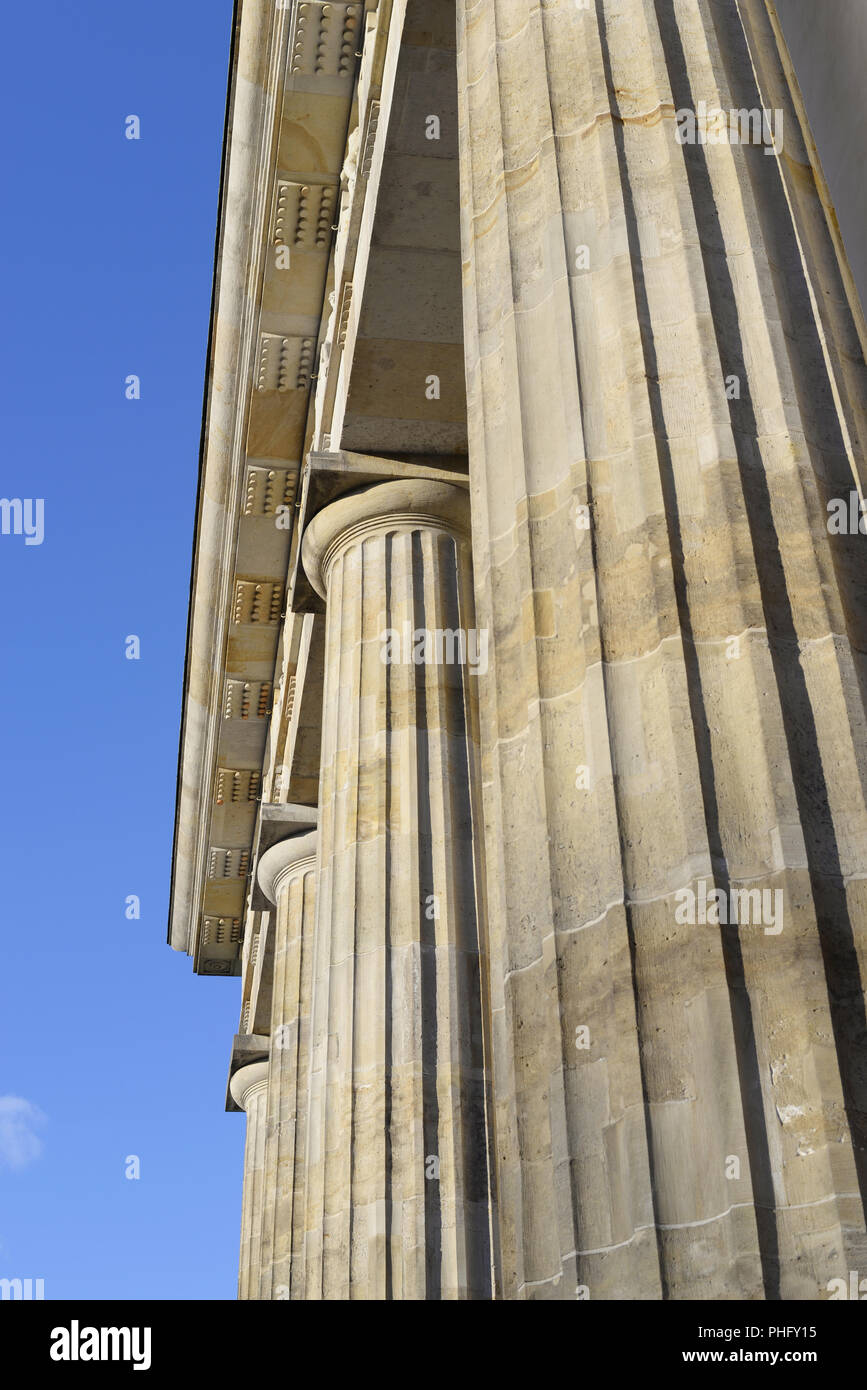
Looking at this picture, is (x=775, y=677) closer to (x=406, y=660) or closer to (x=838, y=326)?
(x=838, y=326)

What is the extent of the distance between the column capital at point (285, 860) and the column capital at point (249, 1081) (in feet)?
25.3

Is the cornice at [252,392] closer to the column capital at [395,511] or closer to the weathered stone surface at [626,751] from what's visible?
the weathered stone surface at [626,751]

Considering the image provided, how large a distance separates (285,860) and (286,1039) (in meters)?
3.25

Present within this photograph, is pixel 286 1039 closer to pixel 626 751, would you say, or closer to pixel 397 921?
pixel 397 921

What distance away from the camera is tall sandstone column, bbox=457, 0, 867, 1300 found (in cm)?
574

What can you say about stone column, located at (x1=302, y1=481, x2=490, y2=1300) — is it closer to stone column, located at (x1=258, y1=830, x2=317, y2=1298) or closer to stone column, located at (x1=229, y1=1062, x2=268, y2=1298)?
stone column, located at (x1=258, y1=830, x2=317, y2=1298)

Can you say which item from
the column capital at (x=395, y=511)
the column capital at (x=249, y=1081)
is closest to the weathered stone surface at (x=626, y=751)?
the column capital at (x=395, y=511)

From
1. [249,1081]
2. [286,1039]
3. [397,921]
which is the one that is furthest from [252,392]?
[249,1081]

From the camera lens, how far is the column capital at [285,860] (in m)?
27.1

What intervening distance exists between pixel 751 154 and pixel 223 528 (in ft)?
66.5

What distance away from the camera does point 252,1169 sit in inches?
1309

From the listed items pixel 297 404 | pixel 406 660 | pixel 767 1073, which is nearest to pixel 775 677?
pixel 767 1073

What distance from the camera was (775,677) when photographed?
6.68 m

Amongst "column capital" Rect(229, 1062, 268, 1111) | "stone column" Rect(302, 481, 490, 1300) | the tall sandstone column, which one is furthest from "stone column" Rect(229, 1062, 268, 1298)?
the tall sandstone column
